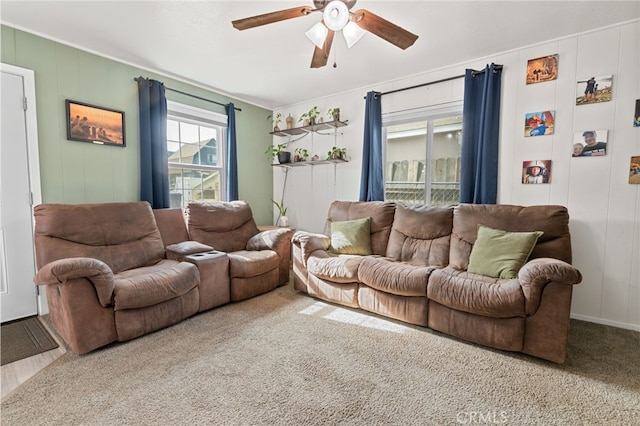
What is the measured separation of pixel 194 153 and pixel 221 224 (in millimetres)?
1144

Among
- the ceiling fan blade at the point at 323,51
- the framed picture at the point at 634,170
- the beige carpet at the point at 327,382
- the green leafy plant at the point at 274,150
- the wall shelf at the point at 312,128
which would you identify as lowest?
the beige carpet at the point at 327,382

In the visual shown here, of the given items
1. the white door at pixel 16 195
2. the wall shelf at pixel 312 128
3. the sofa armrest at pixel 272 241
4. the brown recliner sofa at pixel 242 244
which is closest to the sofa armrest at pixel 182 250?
the brown recliner sofa at pixel 242 244

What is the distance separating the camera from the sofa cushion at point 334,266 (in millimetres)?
2729

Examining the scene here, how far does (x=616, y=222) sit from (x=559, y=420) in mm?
1900

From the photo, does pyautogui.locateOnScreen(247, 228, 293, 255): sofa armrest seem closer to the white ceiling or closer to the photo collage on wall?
the white ceiling

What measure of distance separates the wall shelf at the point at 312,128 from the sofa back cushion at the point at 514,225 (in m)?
1.92

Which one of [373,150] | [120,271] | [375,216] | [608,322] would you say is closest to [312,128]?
[373,150]

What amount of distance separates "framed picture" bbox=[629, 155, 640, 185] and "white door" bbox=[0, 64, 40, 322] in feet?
16.5

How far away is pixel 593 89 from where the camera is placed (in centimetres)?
253

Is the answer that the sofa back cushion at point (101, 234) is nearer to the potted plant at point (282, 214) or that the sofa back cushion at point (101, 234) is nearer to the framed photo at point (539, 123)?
the potted plant at point (282, 214)

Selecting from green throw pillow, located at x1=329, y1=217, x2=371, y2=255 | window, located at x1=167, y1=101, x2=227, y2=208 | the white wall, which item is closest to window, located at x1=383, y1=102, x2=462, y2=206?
the white wall

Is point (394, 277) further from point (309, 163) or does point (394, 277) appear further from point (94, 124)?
point (94, 124)

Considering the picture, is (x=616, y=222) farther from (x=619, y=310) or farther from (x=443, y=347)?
(x=443, y=347)

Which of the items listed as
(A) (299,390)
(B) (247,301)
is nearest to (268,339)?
(A) (299,390)
